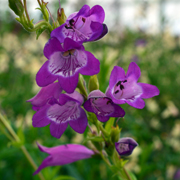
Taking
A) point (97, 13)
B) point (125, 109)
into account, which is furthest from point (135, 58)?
point (97, 13)

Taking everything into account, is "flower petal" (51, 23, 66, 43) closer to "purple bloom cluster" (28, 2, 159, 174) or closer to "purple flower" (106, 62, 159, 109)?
"purple bloom cluster" (28, 2, 159, 174)

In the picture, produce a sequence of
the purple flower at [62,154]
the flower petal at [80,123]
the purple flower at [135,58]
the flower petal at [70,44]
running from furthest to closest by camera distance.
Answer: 1. the purple flower at [135,58]
2. the purple flower at [62,154]
3. the flower petal at [80,123]
4. the flower petal at [70,44]

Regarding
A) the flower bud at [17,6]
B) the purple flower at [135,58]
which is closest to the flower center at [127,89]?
the flower bud at [17,6]

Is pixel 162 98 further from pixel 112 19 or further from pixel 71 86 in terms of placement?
pixel 112 19

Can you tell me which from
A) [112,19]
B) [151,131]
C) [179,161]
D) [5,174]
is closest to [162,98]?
[151,131]

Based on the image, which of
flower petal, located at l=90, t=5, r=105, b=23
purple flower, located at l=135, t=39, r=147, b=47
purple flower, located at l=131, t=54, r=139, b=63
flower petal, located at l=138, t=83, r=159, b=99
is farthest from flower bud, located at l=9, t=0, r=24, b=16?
purple flower, located at l=135, t=39, r=147, b=47

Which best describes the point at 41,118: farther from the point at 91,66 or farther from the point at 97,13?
the point at 97,13

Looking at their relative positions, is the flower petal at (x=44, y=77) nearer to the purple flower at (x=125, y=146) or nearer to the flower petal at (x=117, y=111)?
the flower petal at (x=117, y=111)
